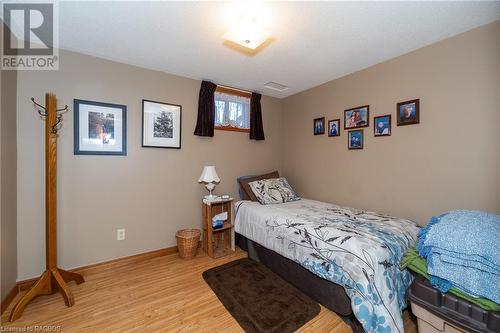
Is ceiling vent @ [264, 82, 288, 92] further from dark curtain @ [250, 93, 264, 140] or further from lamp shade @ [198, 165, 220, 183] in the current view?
lamp shade @ [198, 165, 220, 183]

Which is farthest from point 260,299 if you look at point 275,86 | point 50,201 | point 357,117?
point 275,86

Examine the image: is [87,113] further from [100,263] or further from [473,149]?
[473,149]

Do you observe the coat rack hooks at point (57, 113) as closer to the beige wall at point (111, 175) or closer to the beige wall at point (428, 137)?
the beige wall at point (111, 175)

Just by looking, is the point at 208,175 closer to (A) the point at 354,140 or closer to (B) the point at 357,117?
(A) the point at 354,140

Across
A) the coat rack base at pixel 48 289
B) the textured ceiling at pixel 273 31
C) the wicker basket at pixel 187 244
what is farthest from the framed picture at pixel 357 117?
the coat rack base at pixel 48 289

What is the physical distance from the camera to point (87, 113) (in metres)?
2.16

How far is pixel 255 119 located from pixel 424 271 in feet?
8.70

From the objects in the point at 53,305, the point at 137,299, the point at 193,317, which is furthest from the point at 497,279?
the point at 53,305

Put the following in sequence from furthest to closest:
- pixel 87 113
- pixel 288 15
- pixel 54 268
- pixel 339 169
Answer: pixel 339 169
pixel 87 113
pixel 54 268
pixel 288 15

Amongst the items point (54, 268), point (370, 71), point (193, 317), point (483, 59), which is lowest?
point (193, 317)

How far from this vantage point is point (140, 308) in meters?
1.67

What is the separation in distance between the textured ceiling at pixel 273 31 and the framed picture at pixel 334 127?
649 millimetres

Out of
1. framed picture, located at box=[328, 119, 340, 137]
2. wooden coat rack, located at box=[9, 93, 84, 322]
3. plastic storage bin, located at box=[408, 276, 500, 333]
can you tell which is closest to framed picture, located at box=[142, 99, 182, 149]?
wooden coat rack, located at box=[9, 93, 84, 322]

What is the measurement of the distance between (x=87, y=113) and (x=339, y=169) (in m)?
3.07
